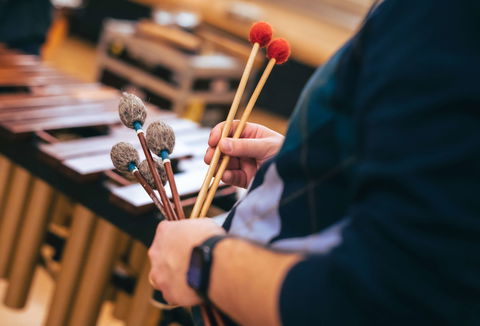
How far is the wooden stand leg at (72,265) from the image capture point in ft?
4.53

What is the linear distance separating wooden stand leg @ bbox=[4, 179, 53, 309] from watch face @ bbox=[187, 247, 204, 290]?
36.0 inches

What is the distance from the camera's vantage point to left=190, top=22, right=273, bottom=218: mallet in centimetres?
82

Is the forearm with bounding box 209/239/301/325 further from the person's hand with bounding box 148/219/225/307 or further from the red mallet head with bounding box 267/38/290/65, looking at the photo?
the red mallet head with bounding box 267/38/290/65

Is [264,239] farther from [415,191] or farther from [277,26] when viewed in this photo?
[277,26]

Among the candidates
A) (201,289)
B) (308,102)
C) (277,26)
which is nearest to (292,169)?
(308,102)

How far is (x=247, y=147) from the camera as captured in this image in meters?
→ 0.88

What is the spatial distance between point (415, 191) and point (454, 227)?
0.17ft

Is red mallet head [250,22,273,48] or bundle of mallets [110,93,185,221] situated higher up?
red mallet head [250,22,273,48]

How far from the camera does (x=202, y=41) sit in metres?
4.10

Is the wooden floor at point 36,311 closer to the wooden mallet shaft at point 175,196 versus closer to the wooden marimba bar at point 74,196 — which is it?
the wooden marimba bar at point 74,196

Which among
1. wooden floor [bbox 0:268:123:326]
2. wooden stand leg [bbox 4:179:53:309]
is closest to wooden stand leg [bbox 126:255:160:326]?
wooden stand leg [bbox 4:179:53:309]

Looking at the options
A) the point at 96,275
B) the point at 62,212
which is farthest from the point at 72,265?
the point at 62,212

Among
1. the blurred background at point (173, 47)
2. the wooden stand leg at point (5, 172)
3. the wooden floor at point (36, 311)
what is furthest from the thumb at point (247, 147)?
the wooden floor at point (36, 311)

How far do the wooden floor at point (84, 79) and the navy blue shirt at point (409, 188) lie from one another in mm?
1543
